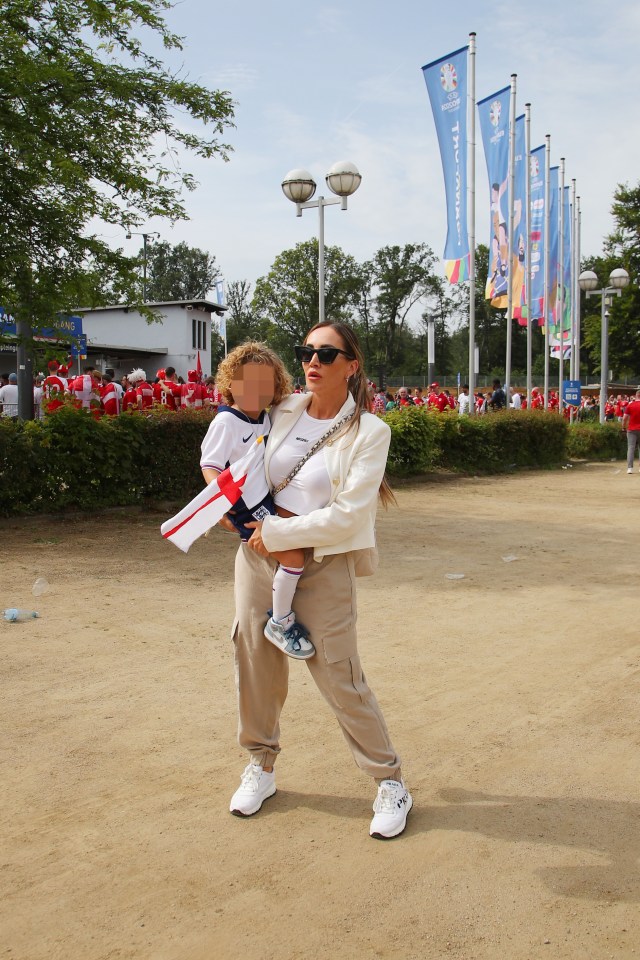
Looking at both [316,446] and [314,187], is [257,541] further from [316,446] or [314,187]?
[314,187]

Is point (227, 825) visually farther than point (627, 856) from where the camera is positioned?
Yes

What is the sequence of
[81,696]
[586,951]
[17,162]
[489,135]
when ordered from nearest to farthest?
[586,951] < [81,696] < [17,162] < [489,135]

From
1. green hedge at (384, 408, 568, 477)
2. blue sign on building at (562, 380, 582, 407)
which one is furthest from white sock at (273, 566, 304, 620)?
blue sign on building at (562, 380, 582, 407)

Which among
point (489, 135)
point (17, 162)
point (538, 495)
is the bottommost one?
point (538, 495)

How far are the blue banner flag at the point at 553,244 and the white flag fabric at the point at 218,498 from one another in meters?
26.5

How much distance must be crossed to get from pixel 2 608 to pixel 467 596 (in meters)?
3.81

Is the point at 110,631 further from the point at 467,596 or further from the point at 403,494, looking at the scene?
the point at 403,494

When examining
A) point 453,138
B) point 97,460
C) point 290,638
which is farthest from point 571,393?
point 290,638

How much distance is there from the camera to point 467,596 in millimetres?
7109

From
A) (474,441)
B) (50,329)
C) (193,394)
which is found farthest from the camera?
(474,441)

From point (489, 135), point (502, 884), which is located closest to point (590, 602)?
point (502, 884)

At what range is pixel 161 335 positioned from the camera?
4616 centimetres

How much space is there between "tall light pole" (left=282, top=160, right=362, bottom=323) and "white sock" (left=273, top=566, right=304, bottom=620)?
1078 cm

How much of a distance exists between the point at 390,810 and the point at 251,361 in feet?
5.96
